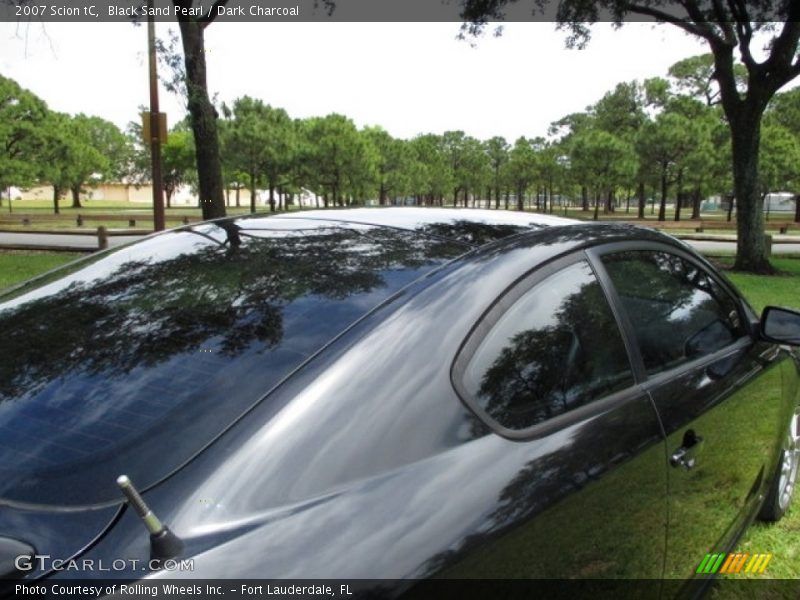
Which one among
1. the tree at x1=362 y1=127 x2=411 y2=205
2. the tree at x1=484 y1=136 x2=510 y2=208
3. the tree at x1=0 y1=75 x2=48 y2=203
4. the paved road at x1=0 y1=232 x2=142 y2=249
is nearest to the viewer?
the paved road at x1=0 y1=232 x2=142 y2=249

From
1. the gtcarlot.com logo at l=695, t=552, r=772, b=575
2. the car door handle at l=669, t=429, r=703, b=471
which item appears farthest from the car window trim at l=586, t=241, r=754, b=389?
the gtcarlot.com logo at l=695, t=552, r=772, b=575

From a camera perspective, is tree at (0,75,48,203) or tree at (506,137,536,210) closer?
tree at (0,75,48,203)

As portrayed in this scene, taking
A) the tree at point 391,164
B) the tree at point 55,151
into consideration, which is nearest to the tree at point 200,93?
the tree at point 55,151

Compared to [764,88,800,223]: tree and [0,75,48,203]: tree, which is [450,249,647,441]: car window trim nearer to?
[0,75,48,203]: tree

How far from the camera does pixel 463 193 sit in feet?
260

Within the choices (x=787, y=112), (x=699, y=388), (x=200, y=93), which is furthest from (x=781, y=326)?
(x=787, y=112)

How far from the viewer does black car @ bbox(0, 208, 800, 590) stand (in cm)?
121

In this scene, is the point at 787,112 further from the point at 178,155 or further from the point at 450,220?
the point at 178,155

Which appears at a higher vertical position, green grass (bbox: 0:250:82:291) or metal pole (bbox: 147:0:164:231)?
metal pole (bbox: 147:0:164:231)

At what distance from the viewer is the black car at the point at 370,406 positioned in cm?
121

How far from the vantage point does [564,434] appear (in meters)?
1.69

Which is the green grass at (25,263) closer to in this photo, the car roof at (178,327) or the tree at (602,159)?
the car roof at (178,327)

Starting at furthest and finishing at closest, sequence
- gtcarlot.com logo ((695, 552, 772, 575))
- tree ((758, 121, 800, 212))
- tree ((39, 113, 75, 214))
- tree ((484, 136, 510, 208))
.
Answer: tree ((484, 136, 510, 208))
tree ((758, 121, 800, 212))
tree ((39, 113, 75, 214))
gtcarlot.com logo ((695, 552, 772, 575))

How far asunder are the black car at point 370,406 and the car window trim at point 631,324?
14mm
